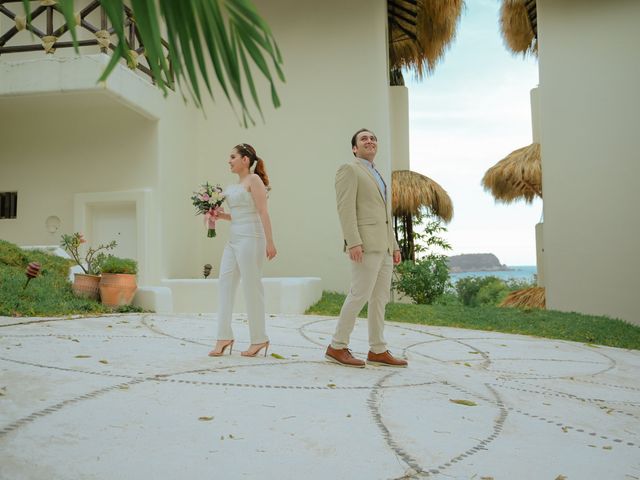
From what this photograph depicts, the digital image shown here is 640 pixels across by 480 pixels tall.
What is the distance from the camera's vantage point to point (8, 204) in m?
11.2

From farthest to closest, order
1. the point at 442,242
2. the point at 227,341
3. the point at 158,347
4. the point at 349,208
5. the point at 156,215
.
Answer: the point at 442,242
the point at 156,215
the point at 158,347
the point at 227,341
the point at 349,208

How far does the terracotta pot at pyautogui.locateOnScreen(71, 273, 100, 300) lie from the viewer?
26.4 ft

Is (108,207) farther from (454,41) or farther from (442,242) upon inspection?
(454,41)

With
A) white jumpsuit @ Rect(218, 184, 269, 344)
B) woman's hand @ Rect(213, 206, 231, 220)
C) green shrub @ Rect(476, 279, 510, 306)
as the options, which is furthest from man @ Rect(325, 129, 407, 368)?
green shrub @ Rect(476, 279, 510, 306)

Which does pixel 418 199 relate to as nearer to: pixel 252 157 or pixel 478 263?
pixel 252 157

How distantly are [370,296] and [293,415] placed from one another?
1507 millimetres

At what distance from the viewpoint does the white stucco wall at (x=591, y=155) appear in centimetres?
1056

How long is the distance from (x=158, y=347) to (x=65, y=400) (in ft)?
6.07

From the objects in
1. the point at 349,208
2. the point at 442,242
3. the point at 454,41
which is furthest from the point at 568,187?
the point at 349,208

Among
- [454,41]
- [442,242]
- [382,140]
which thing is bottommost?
[442,242]

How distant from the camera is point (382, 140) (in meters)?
11.6

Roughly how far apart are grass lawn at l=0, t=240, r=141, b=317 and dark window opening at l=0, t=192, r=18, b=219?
7.74 feet

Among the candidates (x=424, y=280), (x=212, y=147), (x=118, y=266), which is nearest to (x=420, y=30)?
(x=212, y=147)

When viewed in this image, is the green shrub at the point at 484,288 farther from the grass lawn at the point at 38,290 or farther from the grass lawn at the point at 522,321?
the grass lawn at the point at 38,290
